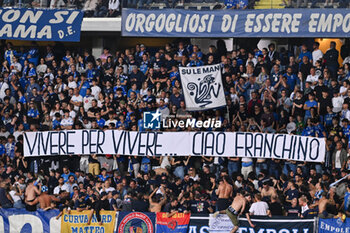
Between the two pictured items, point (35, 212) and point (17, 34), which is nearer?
point (35, 212)

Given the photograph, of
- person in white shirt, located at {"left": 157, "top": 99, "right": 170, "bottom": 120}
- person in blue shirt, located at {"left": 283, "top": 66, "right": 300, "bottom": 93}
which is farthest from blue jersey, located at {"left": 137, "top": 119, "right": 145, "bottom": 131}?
person in blue shirt, located at {"left": 283, "top": 66, "right": 300, "bottom": 93}

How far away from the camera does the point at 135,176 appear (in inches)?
1014

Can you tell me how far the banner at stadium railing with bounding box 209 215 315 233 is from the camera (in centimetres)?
2184

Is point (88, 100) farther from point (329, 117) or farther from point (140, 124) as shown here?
point (329, 117)

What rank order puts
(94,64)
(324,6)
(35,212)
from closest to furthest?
(35,212) < (324,6) < (94,64)

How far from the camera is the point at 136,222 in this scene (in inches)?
903

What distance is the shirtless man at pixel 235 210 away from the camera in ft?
72.4

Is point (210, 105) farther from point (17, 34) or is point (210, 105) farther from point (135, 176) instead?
point (17, 34)

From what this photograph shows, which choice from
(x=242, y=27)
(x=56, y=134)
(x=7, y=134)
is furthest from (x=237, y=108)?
(x=7, y=134)

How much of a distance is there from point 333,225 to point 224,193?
3029 mm

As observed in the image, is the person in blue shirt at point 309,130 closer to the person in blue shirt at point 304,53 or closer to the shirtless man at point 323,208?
Answer: the person in blue shirt at point 304,53

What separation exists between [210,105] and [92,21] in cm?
630

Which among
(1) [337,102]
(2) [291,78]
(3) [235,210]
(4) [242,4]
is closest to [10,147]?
(3) [235,210]

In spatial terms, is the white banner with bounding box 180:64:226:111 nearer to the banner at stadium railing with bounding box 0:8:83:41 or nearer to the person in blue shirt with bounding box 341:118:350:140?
the person in blue shirt with bounding box 341:118:350:140
